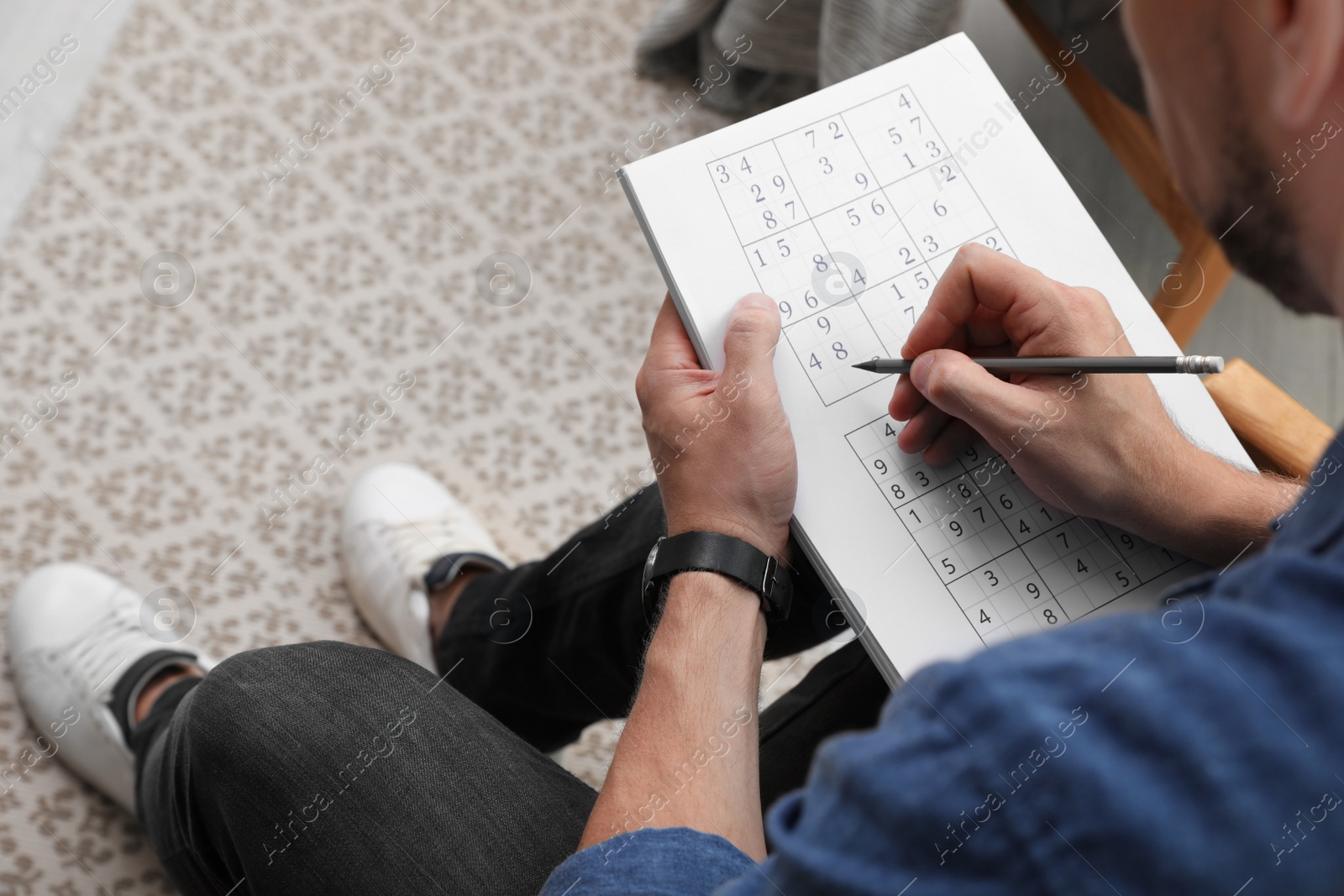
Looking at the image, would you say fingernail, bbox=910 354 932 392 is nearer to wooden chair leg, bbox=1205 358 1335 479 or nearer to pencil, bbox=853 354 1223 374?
pencil, bbox=853 354 1223 374

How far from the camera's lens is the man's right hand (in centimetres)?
45

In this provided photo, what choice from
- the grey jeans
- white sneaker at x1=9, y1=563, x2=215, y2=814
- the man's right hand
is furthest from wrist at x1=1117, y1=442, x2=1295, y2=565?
white sneaker at x1=9, y1=563, x2=215, y2=814

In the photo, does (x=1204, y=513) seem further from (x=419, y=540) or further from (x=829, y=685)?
(x=419, y=540)

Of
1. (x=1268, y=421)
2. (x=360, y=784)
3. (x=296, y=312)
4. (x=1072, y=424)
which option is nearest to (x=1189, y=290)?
(x=1268, y=421)

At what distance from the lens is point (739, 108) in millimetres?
1150

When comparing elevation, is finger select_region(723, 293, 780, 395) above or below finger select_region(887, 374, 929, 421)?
above

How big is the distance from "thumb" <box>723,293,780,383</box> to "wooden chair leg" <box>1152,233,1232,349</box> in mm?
251

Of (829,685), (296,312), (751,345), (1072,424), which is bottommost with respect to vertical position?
(829,685)

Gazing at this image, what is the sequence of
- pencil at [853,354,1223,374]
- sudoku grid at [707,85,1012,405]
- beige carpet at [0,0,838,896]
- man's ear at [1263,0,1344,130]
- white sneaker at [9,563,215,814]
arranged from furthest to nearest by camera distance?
beige carpet at [0,0,838,896] → white sneaker at [9,563,215,814] → sudoku grid at [707,85,1012,405] → pencil at [853,354,1223,374] → man's ear at [1263,0,1344,130]

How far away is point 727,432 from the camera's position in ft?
1.59

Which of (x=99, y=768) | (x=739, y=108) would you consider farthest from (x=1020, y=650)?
(x=739, y=108)

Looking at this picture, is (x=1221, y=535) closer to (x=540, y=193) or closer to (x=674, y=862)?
(x=674, y=862)

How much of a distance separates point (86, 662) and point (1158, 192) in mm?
947

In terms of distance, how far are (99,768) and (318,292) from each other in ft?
1.74
